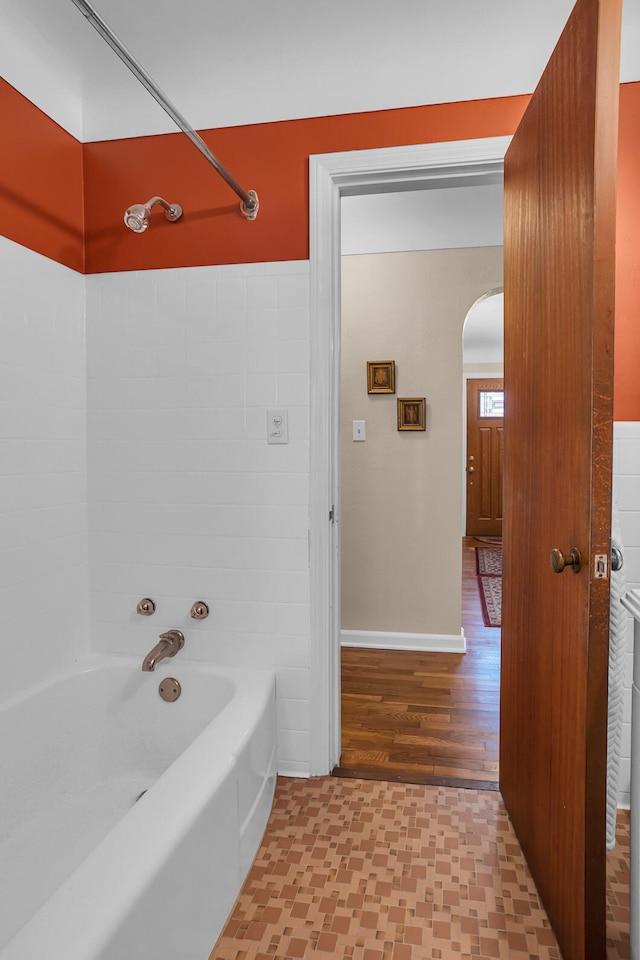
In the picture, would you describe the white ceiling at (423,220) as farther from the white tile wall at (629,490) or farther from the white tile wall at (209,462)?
the white tile wall at (629,490)

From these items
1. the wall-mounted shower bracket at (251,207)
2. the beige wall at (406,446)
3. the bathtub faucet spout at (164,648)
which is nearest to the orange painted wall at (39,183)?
the wall-mounted shower bracket at (251,207)

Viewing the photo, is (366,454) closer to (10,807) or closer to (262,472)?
(262,472)

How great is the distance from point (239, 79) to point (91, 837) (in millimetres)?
2311

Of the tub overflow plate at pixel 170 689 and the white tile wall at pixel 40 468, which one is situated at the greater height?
the white tile wall at pixel 40 468

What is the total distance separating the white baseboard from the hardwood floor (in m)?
0.05

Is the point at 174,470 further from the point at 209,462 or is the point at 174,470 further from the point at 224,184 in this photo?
the point at 224,184

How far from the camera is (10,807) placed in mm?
1562

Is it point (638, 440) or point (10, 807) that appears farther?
point (638, 440)

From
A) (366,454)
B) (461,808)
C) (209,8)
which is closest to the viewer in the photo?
(209,8)

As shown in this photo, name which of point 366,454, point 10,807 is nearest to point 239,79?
point 366,454

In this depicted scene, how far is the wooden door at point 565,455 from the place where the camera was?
1.09m

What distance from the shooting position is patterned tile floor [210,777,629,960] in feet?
4.31

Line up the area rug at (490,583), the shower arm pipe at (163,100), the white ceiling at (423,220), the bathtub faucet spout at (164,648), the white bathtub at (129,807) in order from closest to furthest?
1. the white bathtub at (129,807)
2. the shower arm pipe at (163,100)
3. the bathtub faucet spout at (164,648)
4. the white ceiling at (423,220)
5. the area rug at (490,583)

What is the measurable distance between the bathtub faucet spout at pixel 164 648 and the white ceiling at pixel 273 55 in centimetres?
170
